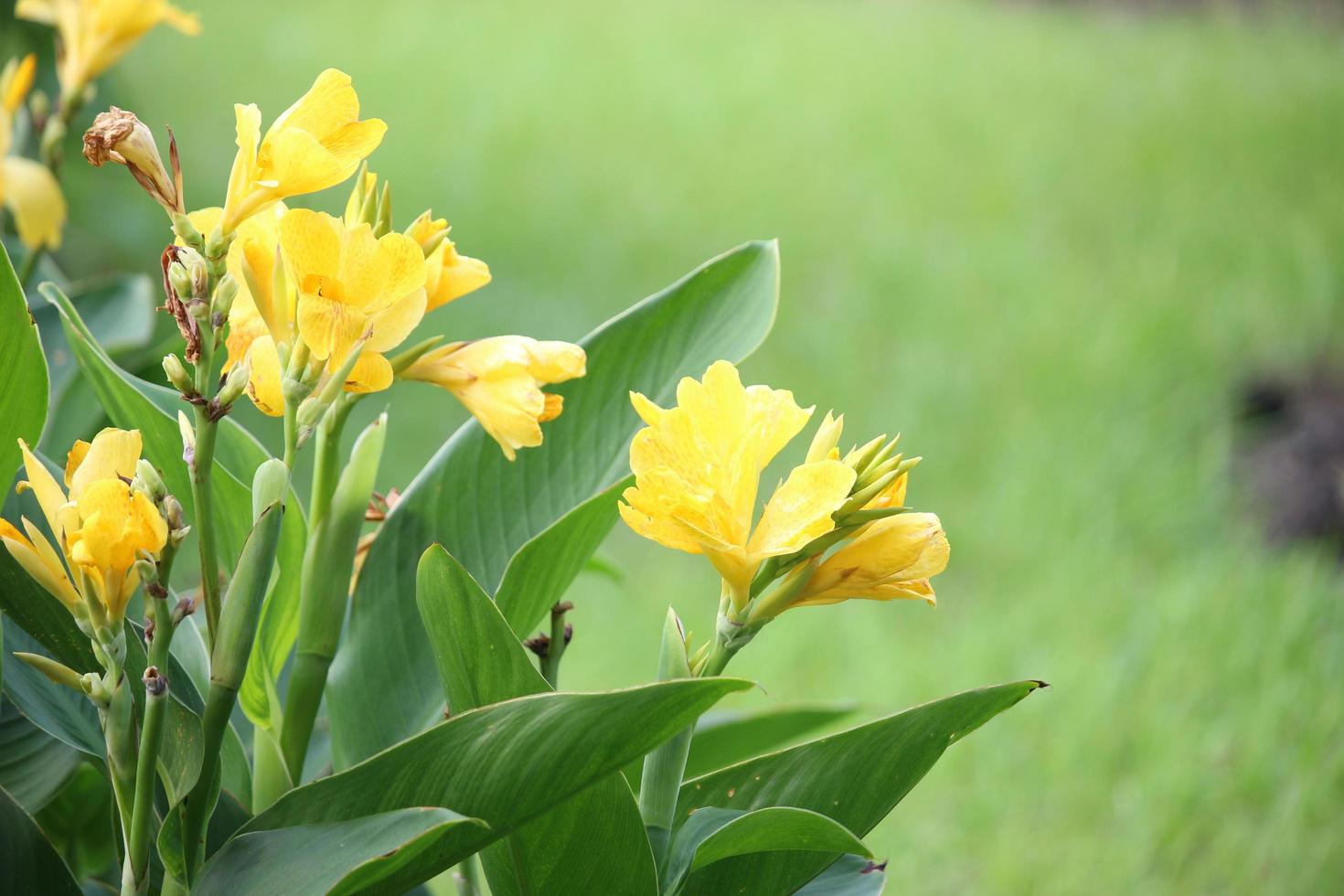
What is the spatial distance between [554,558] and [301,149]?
0.20 metres

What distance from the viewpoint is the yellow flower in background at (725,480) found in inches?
15.2

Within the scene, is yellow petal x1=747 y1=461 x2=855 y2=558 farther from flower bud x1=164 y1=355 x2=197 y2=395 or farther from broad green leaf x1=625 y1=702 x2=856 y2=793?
broad green leaf x1=625 y1=702 x2=856 y2=793

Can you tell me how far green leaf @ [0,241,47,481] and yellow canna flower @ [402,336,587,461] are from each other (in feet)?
0.50

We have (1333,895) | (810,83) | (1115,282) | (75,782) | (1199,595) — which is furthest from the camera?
(810,83)

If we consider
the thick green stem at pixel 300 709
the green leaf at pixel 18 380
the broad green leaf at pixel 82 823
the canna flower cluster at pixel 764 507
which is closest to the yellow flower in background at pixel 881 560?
the canna flower cluster at pixel 764 507

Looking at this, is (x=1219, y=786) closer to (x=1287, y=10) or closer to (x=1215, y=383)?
(x=1215, y=383)

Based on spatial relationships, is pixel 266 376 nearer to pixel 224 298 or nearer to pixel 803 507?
pixel 224 298

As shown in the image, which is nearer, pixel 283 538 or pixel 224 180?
pixel 283 538

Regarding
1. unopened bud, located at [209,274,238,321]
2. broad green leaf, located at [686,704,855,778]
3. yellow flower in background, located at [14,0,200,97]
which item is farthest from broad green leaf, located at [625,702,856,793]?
yellow flower in background, located at [14,0,200,97]

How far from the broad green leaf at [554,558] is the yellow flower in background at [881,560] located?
0.11m

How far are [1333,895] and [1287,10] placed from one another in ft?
15.9

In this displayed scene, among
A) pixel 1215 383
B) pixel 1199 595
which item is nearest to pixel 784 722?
pixel 1199 595

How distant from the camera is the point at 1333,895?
60.4 inches

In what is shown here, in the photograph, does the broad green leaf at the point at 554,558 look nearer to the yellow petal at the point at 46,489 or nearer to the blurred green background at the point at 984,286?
the yellow petal at the point at 46,489
